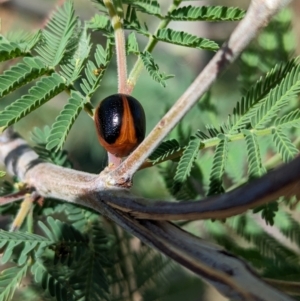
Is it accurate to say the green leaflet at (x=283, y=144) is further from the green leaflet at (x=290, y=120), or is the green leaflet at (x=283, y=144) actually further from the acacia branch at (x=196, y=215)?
the acacia branch at (x=196, y=215)

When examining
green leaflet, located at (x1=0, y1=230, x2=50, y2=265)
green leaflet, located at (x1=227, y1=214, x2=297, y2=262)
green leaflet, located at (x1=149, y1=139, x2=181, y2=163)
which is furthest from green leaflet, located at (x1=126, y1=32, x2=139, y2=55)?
green leaflet, located at (x1=227, y1=214, x2=297, y2=262)

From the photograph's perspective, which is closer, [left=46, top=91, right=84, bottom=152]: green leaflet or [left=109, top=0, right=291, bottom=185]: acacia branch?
[left=109, top=0, right=291, bottom=185]: acacia branch

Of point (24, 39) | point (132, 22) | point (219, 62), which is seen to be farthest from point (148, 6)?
point (219, 62)

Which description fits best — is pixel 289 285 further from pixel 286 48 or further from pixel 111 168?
pixel 286 48

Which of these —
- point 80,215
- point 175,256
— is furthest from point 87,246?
point 175,256

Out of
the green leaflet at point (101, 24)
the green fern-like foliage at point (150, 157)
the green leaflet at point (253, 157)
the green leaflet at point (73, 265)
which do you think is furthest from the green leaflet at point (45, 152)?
the green leaflet at point (253, 157)

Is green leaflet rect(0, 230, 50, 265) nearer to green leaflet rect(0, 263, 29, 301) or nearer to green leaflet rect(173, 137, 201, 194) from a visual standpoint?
green leaflet rect(0, 263, 29, 301)

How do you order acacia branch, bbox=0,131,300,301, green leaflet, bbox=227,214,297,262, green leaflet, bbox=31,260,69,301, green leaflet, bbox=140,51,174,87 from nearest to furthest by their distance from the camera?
acacia branch, bbox=0,131,300,301
green leaflet, bbox=140,51,174,87
green leaflet, bbox=31,260,69,301
green leaflet, bbox=227,214,297,262
